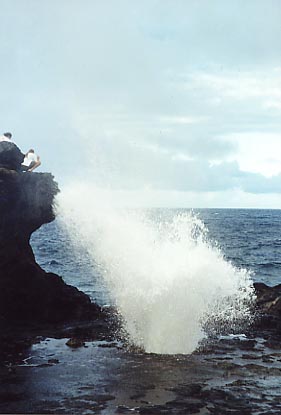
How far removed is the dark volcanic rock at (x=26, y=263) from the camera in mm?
24422

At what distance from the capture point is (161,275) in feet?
75.8

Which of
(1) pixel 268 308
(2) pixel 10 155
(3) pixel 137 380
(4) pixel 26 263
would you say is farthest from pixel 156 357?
(2) pixel 10 155

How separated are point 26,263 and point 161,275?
7.91 metres

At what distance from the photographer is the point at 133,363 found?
18688mm

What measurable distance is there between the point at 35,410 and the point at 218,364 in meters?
7.16

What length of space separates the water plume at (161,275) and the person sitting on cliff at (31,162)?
7.46 feet

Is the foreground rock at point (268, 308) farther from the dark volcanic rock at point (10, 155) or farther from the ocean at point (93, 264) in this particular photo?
the dark volcanic rock at point (10, 155)

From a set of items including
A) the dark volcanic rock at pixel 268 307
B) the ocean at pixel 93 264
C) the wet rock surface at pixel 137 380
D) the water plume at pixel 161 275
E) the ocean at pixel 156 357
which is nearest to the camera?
the wet rock surface at pixel 137 380

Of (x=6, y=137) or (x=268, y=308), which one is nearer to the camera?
(x=6, y=137)

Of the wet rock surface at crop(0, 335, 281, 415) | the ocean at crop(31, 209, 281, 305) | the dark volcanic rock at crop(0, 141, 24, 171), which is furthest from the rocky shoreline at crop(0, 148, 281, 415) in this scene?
the ocean at crop(31, 209, 281, 305)

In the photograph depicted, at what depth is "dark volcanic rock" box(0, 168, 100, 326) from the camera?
24422mm

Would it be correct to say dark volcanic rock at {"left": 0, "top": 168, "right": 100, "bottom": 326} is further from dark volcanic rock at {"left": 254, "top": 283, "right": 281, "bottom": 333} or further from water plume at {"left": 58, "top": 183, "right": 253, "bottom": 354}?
dark volcanic rock at {"left": 254, "top": 283, "right": 281, "bottom": 333}

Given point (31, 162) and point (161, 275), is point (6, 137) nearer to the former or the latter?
point (31, 162)

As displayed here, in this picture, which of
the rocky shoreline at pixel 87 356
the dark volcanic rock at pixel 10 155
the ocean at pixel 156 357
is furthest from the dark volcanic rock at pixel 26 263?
the ocean at pixel 156 357
